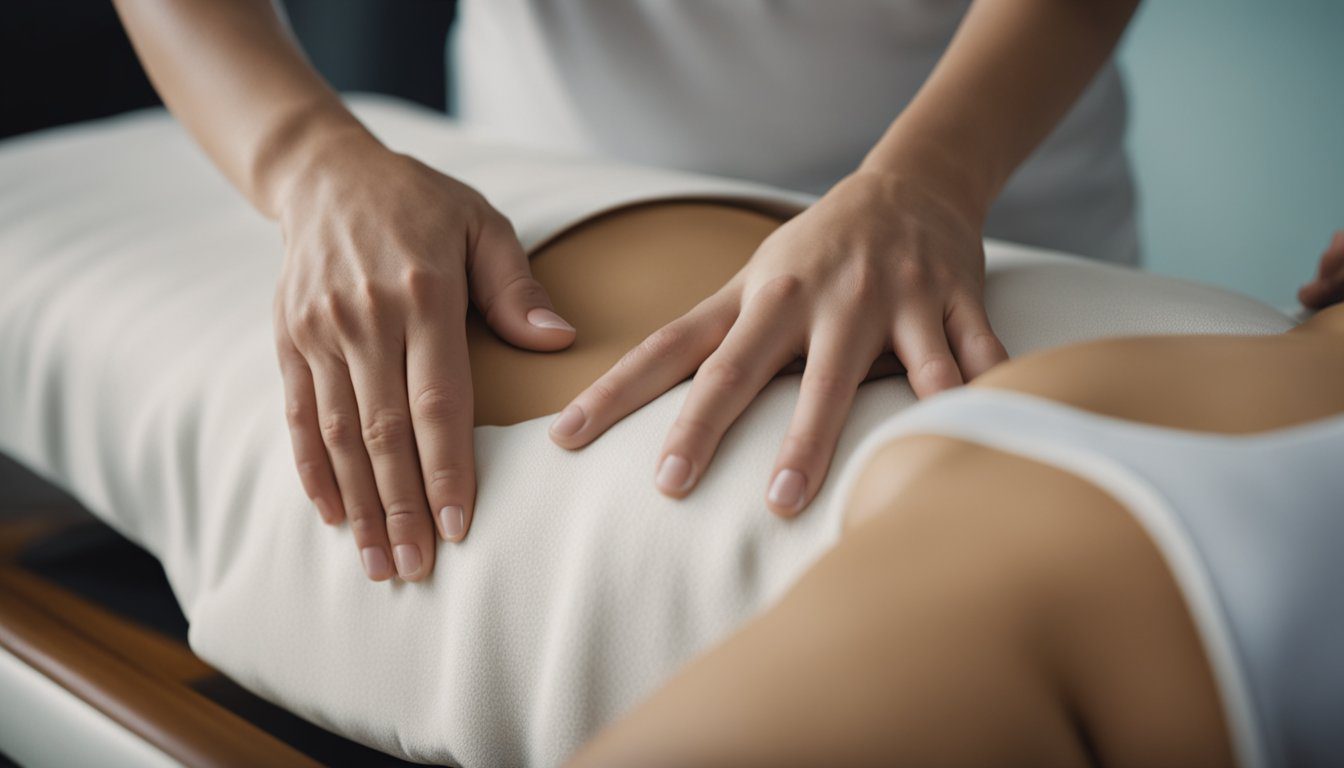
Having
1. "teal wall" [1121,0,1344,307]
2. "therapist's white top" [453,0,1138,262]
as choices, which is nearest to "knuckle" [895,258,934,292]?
"therapist's white top" [453,0,1138,262]

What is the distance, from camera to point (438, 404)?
1.72 ft

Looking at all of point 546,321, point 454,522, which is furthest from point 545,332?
point 454,522

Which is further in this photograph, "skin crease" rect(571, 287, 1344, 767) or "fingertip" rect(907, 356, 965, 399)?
"fingertip" rect(907, 356, 965, 399)

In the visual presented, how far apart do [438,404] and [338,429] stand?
0.06 meters

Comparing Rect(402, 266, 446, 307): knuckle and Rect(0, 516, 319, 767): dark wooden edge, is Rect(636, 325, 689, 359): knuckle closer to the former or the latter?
Rect(402, 266, 446, 307): knuckle

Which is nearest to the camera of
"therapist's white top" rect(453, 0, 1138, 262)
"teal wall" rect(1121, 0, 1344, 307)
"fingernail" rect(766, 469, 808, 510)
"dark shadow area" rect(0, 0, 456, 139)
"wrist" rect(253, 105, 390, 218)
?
"fingernail" rect(766, 469, 808, 510)

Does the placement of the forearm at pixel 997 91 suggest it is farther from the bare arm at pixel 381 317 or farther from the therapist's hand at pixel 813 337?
the bare arm at pixel 381 317

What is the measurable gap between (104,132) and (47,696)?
2.05 ft

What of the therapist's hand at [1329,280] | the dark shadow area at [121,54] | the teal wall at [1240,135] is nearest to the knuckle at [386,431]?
the therapist's hand at [1329,280]

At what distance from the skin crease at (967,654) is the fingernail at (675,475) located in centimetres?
11

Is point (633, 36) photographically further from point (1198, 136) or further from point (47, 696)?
point (1198, 136)

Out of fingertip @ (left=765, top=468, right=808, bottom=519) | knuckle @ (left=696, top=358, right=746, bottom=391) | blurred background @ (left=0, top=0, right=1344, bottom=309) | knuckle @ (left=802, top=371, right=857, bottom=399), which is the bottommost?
blurred background @ (left=0, top=0, right=1344, bottom=309)

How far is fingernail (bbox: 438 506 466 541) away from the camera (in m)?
0.50

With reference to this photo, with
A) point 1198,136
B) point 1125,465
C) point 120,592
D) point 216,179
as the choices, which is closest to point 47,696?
point 120,592
